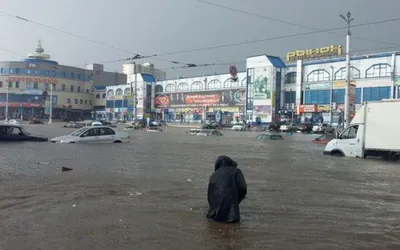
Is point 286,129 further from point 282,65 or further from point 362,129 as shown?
point 362,129

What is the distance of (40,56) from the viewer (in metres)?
120

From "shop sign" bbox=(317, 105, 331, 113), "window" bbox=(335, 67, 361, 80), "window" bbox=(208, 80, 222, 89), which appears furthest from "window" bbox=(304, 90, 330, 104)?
"window" bbox=(208, 80, 222, 89)

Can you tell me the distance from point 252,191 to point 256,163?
23.0ft

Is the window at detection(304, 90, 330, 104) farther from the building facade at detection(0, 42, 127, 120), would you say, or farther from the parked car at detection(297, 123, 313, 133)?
the building facade at detection(0, 42, 127, 120)

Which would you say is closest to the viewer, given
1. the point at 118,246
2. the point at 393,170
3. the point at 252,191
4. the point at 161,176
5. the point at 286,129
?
the point at 118,246

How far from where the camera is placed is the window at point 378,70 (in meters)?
62.5

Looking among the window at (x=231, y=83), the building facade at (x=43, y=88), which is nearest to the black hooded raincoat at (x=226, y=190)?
the window at (x=231, y=83)

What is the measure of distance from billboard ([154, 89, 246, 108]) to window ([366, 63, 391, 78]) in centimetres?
2475

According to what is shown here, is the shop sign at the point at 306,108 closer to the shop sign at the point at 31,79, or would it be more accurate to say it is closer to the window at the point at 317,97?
the window at the point at 317,97

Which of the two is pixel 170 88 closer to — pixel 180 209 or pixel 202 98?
pixel 202 98

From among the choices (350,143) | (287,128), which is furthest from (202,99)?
(350,143)

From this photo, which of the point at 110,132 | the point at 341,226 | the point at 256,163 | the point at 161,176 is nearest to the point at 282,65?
the point at 110,132

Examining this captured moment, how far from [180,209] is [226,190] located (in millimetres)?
1970

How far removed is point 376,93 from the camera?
209ft
